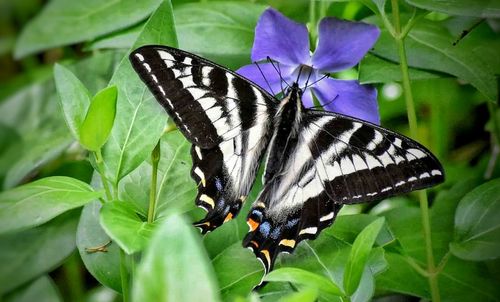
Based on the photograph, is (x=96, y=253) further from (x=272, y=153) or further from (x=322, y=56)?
(x=322, y=56)

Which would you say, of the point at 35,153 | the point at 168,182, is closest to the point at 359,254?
the point at 168,182

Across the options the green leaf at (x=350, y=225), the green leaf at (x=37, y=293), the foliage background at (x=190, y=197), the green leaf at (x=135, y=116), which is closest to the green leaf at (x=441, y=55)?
the foliage background at (x=190, y=197)

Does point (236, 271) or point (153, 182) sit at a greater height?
point (153, 182)

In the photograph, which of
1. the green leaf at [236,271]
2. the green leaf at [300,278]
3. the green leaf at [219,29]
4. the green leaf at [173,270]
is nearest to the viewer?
the green leaf at [173,270]

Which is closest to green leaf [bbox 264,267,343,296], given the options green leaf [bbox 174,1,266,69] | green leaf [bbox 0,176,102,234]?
green leaf [bbox 0,176,102,234]

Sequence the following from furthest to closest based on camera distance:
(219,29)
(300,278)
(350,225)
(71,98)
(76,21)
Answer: (76,21), (219,29), (350,225), (71,98), (300,278)

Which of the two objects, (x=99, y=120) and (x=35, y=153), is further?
(x=35, y=153)

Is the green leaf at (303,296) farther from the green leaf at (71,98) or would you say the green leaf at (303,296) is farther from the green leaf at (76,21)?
the green leaf at (76,21)

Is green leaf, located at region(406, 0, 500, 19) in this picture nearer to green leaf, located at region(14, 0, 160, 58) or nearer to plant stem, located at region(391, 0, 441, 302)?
plant stem, located at region(391, 0, 441, 302)
